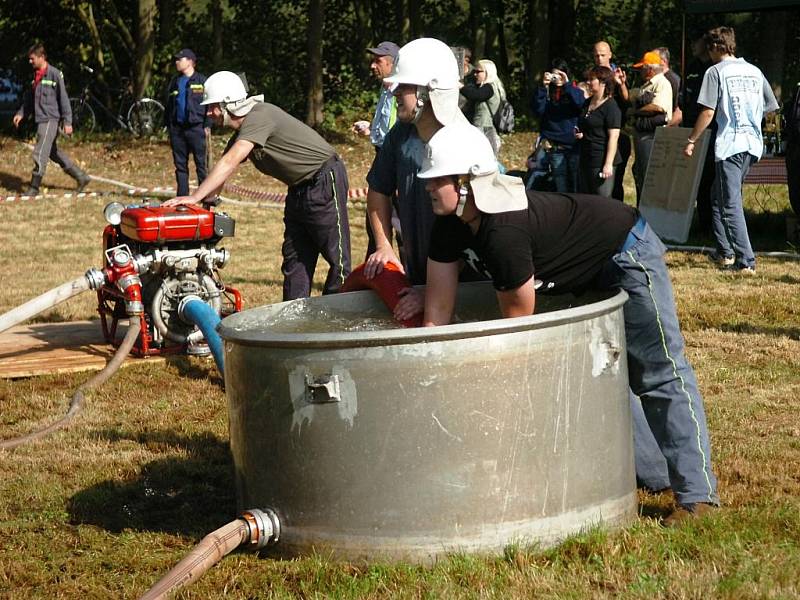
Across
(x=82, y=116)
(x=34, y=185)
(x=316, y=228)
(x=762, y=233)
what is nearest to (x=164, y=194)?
(x=34, y=185)

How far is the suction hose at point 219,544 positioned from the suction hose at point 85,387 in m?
2.30

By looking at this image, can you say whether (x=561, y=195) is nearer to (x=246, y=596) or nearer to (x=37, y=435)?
(x=246, y=596)

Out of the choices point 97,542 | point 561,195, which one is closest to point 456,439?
point 561,195

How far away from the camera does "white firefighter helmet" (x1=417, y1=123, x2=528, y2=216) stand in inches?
155

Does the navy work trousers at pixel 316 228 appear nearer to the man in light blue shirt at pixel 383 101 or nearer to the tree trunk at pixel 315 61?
the man in light blue shirt at pixel 383 101

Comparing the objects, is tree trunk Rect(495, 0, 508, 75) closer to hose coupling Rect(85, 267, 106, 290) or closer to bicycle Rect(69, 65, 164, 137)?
bicycle Rect(69, 65, 164, 137)

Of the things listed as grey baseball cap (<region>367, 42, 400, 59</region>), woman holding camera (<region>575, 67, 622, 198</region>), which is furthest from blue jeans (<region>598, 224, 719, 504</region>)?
woman holding camera (<region>575, 67, 622, 198</region>)

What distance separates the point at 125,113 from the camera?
81.1 feet

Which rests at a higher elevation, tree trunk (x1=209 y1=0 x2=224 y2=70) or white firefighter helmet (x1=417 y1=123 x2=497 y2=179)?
tree trunk (x1=209 y1=0 x2=224 y2=70)

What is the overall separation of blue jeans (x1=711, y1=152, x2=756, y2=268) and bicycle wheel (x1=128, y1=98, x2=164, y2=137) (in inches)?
585

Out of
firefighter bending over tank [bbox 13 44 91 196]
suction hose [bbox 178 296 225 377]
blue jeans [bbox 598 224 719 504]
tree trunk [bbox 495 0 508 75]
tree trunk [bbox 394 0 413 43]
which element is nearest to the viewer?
blue jeans [bbox 598 224 719 504]

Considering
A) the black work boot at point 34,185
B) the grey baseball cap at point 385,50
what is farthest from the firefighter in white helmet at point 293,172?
the black work boot at point 34,185

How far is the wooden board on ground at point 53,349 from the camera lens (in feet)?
25.6

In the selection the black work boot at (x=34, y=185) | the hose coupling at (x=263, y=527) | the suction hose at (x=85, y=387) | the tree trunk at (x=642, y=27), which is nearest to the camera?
the hose coupling at (x=263, y=527)
